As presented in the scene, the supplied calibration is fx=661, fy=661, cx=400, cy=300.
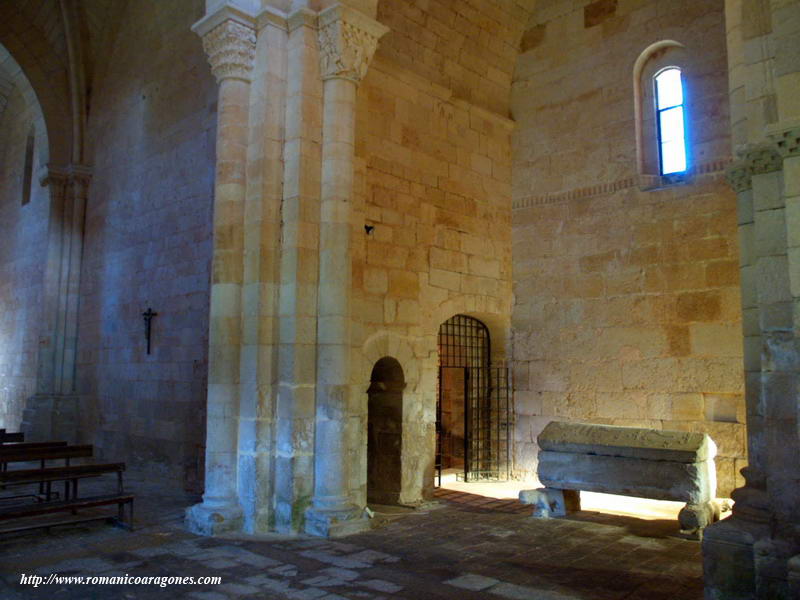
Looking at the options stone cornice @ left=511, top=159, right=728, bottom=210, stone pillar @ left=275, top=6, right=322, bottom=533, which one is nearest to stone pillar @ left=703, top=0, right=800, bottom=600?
stone pillar @ left=275, top=6, right=322, bottom=533

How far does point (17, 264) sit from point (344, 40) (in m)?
11.0

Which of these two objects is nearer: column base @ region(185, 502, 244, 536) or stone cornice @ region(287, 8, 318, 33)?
column base @ region(185, 502, 244, 536)

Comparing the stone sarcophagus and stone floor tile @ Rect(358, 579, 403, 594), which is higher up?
the stone sarcophagus

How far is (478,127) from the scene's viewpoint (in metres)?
9.63

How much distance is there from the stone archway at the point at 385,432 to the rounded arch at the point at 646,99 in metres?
4.30

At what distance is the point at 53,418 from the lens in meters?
11.2

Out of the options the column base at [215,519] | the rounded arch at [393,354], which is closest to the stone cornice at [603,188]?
the rounded arch at [393,354]

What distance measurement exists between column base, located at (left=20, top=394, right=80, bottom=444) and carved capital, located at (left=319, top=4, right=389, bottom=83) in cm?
793

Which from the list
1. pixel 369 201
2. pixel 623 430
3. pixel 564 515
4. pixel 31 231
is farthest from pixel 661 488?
pixel 31 231

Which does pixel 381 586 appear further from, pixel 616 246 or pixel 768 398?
pixel 616 246

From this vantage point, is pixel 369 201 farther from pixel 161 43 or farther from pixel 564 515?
pixel 161 43

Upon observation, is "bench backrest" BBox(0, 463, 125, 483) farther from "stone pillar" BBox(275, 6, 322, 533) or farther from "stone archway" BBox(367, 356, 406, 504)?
"stone archway" BBox(367, 356, 406, 504)

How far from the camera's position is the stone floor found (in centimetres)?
446

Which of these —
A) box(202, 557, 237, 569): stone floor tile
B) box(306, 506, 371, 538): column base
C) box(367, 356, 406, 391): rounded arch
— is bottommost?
box(202, 557, 237, 569): stone floor tile
